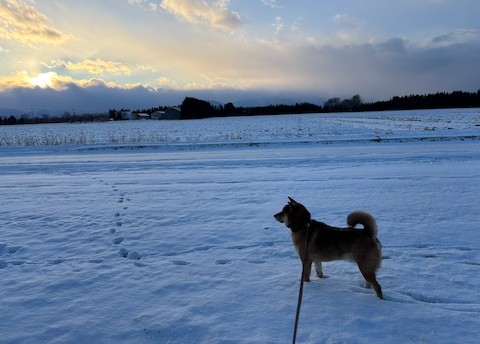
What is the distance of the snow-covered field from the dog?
17.2 inches

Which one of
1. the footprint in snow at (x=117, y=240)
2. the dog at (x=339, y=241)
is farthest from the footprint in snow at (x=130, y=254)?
the dog at (x=339, y=241)

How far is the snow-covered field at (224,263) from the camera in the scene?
11.5ft

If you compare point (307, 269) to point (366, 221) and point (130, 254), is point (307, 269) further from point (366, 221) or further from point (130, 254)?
point (130, 254)

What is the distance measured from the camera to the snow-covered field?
138 inches

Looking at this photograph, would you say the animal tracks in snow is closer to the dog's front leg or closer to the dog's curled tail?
the dog's front leg

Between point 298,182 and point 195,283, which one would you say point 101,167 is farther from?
point 195,283

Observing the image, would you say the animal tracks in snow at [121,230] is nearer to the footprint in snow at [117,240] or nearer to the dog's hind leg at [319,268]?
the footprint in snow at [117,240]

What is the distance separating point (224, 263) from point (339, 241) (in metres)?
1.89

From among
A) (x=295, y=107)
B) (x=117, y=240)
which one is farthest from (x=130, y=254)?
(x=295, y=107)

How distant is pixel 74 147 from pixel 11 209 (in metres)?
16.7

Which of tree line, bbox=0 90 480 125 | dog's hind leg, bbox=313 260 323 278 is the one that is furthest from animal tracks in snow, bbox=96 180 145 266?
tree line, bbox=0 90 480 125

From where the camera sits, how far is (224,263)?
507 centimetres

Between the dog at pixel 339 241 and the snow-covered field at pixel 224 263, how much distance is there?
1.43ft

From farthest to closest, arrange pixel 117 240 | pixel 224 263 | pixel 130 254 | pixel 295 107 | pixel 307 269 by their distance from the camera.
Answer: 1. pixel 295 107
2. pixel 117 240
3. pixel 130 254
4. pixel 224 263
5. pixel 307 269
